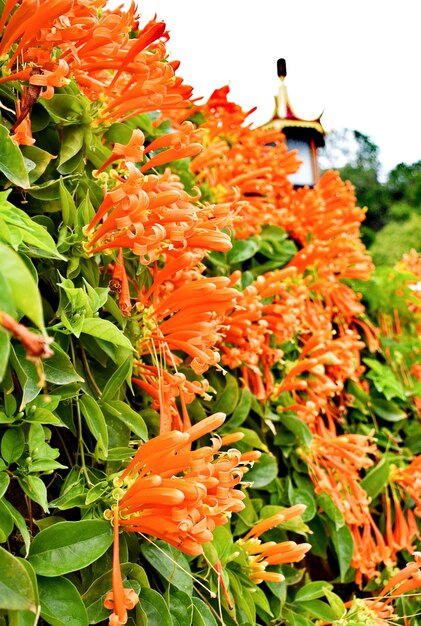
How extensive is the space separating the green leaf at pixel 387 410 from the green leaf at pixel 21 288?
5.44 feet

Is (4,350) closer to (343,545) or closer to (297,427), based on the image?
(297,427)

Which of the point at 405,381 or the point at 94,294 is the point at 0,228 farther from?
the point at 405,381

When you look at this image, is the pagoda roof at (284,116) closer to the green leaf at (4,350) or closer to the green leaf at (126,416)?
the green leaf at (126,416)

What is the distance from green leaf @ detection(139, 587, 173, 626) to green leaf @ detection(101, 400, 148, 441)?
0.68 ft

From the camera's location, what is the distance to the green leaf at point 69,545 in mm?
835

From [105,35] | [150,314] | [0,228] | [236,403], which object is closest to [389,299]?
[236,403]

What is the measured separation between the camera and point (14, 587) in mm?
672

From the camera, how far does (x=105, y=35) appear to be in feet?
3.27

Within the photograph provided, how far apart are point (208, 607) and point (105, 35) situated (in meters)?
0.86

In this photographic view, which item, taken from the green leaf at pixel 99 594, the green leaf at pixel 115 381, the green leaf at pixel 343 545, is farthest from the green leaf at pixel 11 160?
the green leaf at pixel 343 545

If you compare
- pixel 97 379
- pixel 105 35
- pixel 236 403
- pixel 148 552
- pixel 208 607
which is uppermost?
pixel 105 35

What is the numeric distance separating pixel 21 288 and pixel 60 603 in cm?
53

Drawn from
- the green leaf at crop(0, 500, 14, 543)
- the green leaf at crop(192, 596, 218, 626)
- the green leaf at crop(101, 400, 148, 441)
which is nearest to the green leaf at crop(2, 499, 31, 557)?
the green leaf at crop(0, 500, 14, 543)

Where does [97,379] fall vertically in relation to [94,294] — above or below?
below
